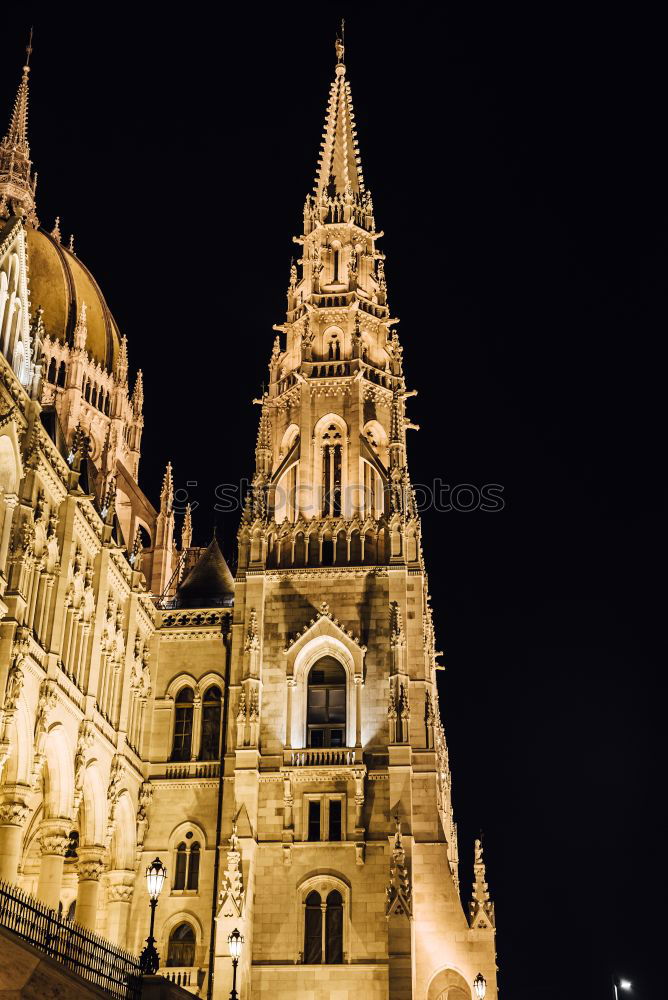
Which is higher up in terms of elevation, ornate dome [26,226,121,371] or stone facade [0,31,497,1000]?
ornate dome [26,226,121,371]

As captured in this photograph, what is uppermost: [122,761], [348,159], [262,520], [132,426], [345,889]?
[348,159]

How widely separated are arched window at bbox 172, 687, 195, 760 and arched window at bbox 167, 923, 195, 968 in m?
6.29

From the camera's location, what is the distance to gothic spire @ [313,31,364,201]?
61.2m

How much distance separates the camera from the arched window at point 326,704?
44.6 metres

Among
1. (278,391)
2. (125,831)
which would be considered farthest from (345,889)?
(278,391)

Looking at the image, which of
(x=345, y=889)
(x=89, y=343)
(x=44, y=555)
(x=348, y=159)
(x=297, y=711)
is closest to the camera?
(x=44, y=555)

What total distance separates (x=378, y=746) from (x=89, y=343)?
106 feet

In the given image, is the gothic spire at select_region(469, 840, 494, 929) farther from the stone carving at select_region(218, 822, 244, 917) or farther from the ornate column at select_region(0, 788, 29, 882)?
the ornate column at select_region(0, 788, 29, 882)

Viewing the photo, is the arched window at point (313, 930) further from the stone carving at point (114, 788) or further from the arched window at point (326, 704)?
the stone carving at point (114, 788)

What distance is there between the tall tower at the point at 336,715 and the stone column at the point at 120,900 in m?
3.79

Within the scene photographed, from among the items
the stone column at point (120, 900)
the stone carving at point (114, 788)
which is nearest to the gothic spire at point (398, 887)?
the stone column at point (120, 900)

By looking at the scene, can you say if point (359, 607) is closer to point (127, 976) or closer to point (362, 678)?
point (362, 678)

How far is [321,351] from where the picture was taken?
179 ft

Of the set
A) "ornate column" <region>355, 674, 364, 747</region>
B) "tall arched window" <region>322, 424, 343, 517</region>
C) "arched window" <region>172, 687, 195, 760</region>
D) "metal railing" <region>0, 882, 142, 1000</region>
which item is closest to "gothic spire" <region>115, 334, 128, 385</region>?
"tall arched window" <region>322, 424, 343, 517</region>
